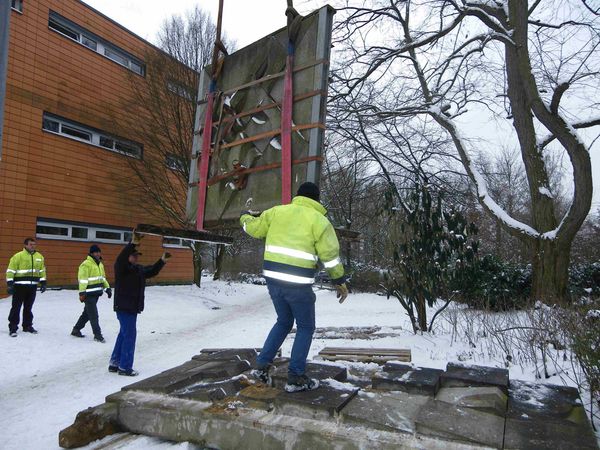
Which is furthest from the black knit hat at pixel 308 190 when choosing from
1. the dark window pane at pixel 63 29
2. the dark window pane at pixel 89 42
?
the dark window pane at pixel 89 42

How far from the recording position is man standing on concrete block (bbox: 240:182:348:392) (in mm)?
3846

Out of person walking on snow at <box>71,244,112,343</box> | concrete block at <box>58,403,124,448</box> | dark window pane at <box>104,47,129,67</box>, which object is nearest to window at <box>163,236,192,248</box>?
dark window pane at <box>104,47,129,67</box>

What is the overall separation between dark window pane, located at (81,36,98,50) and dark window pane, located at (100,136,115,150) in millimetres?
3483

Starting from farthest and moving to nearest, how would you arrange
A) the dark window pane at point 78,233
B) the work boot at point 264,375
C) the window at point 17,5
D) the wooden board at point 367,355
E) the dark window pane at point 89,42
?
the dark window pane at point 89,42 → the dark window pane at point 78,233 → the window at point 17,5 → the wooden board at point 367,355 → the work boot at point 264,375

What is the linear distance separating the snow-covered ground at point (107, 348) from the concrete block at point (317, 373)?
38.1 inches

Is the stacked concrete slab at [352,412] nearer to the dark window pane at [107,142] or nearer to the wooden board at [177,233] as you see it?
the wooden board at [177,233]

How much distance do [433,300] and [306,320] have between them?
5.21 metres

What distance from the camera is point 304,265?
12.6ft

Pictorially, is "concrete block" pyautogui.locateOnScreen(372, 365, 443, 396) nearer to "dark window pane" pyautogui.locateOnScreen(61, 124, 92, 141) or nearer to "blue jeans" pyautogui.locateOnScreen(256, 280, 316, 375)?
"blue jeans" pyautogui.locateOnScreen(256, 280, 316, 375)

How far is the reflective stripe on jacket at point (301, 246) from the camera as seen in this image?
384 cm

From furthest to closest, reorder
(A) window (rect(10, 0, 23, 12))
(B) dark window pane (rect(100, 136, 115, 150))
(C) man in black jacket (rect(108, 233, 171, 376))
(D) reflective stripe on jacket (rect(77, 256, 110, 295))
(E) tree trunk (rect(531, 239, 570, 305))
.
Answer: (B) dark window pane (rect(100, 136, 115, 150))
(A) window (rect(10, 0, 23, 12))
(E) tree trunk (rect(531, 239, 570, 305))
(D) reflective stripe on jacket (rect(77, 256, 110, 295))
(C) man in black jacket (rect(108, 233, 171, 376))

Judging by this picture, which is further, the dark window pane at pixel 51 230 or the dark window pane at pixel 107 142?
the dark window pane at pixel 107 142

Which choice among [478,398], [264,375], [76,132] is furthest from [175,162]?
[478,398]

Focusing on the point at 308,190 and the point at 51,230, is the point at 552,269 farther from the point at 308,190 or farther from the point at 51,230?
the point at 51,230
